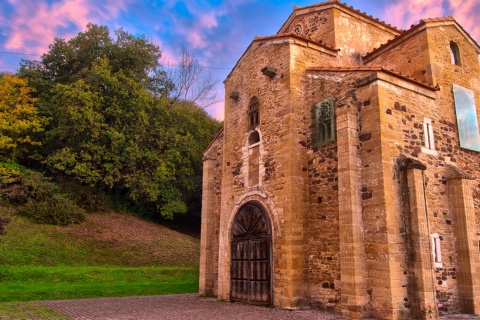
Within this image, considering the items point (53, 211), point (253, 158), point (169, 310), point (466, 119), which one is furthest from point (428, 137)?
point (53, 211)

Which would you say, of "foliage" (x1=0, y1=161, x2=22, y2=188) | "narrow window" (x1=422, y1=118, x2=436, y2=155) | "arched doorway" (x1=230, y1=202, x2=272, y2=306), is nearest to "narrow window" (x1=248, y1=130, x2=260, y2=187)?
"arched doorway" (x1=230, y1=202, x2=272, y2=306)

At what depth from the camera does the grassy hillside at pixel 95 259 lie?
16.3 m

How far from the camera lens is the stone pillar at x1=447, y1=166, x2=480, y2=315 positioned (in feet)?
35.4

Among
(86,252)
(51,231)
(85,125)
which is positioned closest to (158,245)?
(86,252)

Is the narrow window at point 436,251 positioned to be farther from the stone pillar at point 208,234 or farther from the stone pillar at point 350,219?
the stone pillar at point 208,234

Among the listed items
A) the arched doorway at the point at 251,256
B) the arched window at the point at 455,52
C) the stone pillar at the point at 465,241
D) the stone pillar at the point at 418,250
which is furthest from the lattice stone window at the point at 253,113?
the arched window at the point at 455,52

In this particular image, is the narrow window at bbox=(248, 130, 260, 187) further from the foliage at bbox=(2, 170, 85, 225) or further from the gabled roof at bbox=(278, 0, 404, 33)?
the foliage at bbox=(2, 170, 85, 225)

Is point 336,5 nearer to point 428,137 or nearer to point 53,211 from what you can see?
point 428,137

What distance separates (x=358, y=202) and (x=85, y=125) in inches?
887

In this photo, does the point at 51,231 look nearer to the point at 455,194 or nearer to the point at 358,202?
the point at 358,202

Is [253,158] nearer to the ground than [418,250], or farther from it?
farther from it

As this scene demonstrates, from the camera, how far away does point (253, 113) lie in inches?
563

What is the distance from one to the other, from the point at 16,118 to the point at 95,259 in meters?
12.9

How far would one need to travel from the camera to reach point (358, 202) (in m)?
10.3
